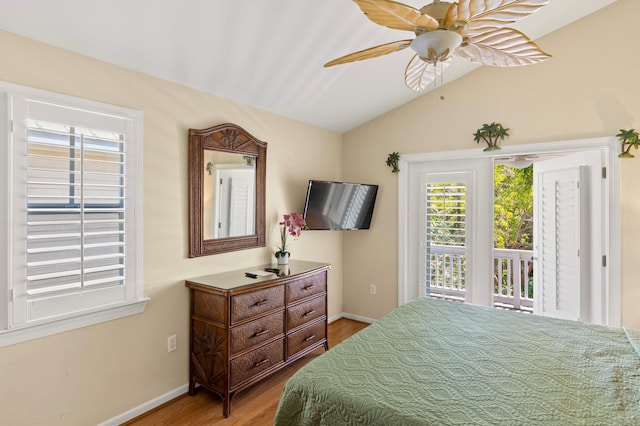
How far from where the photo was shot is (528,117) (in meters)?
3.24

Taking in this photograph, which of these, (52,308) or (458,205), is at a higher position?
(458,205)

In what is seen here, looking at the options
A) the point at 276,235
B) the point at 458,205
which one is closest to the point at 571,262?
the point at 458,205

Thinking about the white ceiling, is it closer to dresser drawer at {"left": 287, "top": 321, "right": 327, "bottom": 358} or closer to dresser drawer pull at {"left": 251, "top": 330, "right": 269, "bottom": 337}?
dresser drawer pull at {"left": 251, "top": 330, "right": 269, "bottom": 337}

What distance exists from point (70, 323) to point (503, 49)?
2817 mm

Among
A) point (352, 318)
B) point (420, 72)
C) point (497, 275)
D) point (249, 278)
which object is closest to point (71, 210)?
point (249, 278)

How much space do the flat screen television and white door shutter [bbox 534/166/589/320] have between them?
69.6 inches

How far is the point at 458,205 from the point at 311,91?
78.2 inches

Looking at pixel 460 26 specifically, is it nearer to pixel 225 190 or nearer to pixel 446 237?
pixel 225 190

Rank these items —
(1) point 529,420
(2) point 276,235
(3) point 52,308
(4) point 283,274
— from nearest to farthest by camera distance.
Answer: (1) point 529,420, (3) point 52,308, (4) point 283,274, (2) point 276,235

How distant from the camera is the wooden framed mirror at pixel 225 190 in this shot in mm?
2678

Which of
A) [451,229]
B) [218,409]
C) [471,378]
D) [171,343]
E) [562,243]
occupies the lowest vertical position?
[218,409]

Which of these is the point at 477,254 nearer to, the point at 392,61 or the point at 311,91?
the point at 392,61

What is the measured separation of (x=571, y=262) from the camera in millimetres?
3189

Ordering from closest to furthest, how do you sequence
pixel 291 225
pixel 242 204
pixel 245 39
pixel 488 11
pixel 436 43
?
pixel 488 11 → pixel 436 43 → pixel 245 39 → pixel 242 204 → pixel 291 225
